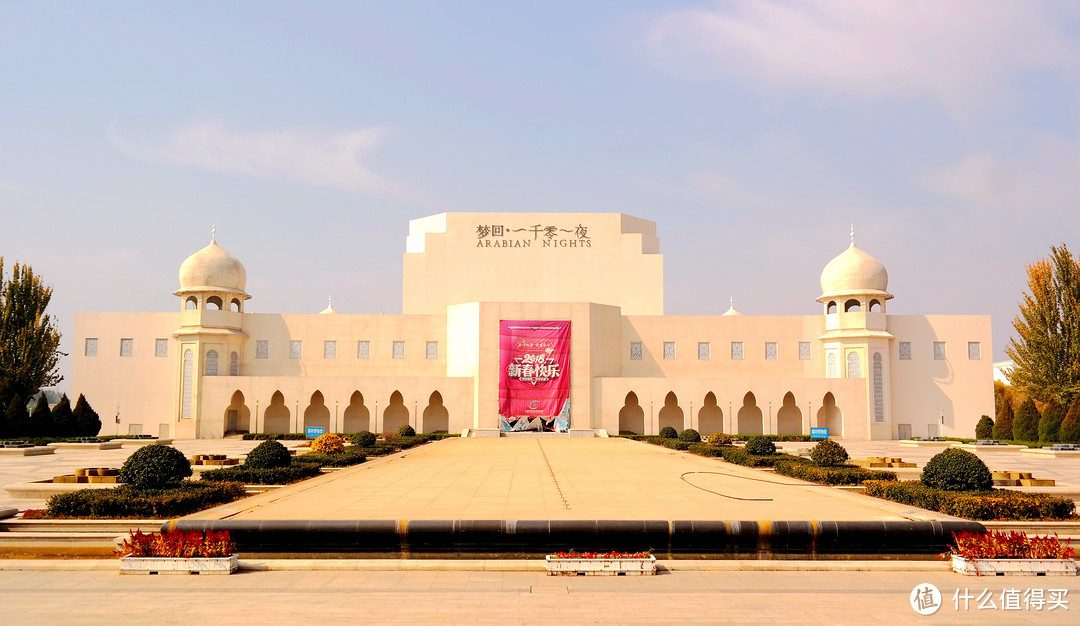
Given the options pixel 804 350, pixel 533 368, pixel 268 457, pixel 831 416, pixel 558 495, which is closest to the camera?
pixel 558 495

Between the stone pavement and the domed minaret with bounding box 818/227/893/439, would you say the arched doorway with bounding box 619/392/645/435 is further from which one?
the stone pavement

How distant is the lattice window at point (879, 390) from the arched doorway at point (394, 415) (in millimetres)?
27089

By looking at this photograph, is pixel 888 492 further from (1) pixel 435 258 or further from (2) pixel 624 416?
(1) pixel 435 258

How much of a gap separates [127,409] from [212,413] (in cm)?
591

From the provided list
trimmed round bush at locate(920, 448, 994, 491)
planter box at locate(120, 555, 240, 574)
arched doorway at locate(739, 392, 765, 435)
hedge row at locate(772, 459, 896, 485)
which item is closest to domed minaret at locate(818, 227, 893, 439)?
arched doorway at locate(739, 392, 765, 435)

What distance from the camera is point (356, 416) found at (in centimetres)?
5050

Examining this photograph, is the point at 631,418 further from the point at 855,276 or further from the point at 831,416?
the point at 855,276

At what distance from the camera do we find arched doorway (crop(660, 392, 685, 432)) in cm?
5009

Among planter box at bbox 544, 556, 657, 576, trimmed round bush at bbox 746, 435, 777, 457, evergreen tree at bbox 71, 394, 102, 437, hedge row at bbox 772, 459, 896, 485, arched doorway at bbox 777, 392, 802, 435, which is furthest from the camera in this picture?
arched doorway at bbox 777, 392, 802, 435

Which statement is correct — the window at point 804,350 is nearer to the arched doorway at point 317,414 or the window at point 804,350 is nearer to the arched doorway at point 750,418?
the arched doorway at point 750,418

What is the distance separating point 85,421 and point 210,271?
10772 millimetres

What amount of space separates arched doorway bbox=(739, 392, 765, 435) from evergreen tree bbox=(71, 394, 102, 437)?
3546 centimetres

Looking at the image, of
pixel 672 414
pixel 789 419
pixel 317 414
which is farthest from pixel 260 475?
pixel 789 419

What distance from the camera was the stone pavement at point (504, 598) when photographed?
8.04m
